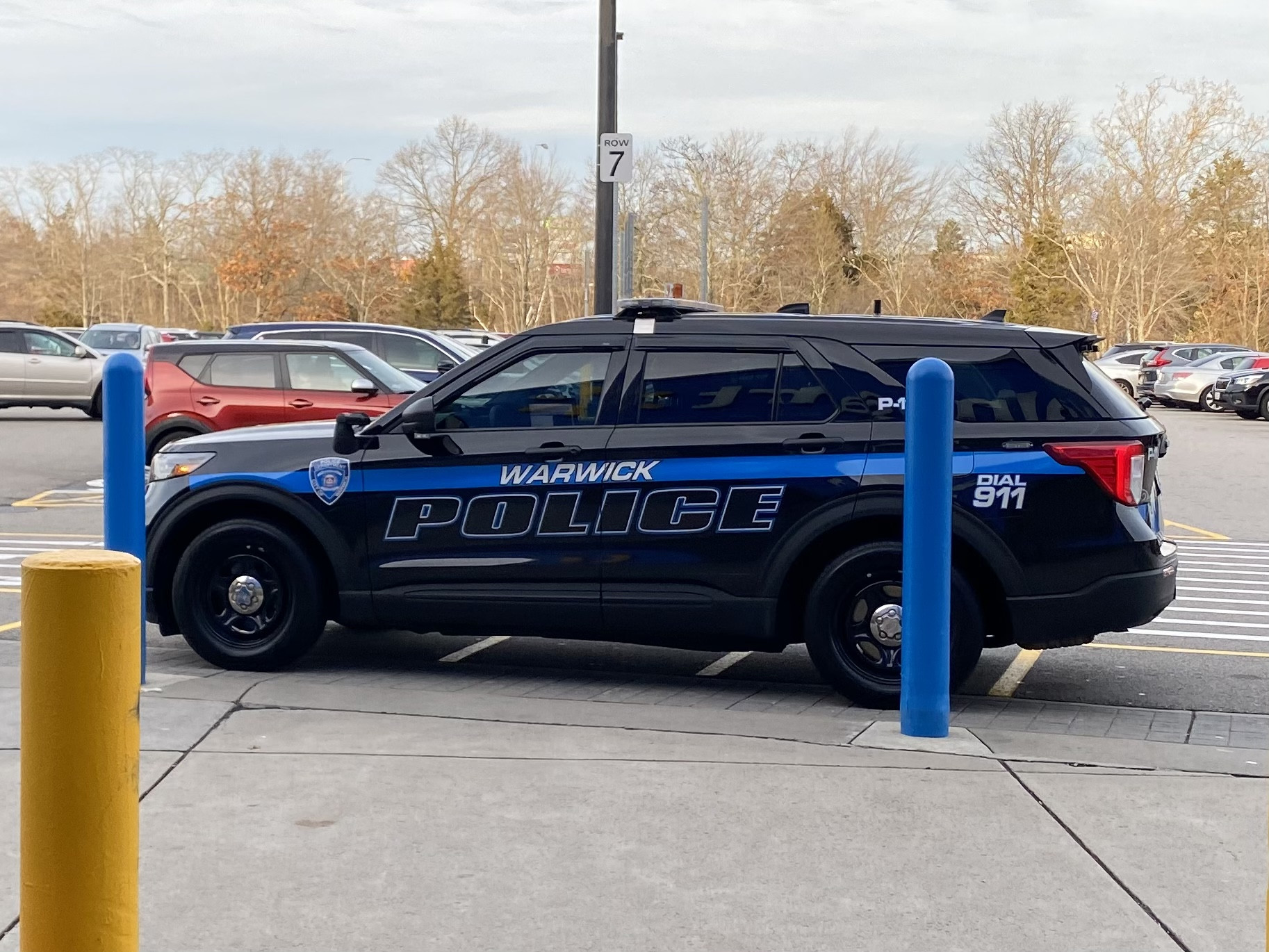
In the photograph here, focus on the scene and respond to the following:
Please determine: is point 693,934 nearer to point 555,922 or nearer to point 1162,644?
point 555,922

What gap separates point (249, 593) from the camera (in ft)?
22.9

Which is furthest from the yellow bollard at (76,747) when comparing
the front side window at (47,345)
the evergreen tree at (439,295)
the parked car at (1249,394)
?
the evergreen tree at (439,295)

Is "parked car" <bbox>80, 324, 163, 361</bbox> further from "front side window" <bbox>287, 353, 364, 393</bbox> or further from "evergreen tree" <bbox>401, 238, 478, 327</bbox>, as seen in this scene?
"evergreen tree" <bbox>401, 238, 478, 327</bbox>

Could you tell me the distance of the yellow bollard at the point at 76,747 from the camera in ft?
8.86

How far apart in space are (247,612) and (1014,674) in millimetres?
3742

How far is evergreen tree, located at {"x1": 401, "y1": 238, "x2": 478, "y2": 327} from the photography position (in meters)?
76.3

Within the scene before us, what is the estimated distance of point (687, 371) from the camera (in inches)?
263

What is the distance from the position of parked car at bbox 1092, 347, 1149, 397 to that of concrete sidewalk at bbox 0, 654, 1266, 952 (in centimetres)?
3962

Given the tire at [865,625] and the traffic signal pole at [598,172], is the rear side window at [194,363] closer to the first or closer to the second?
the traffic signal pole at [598,172]

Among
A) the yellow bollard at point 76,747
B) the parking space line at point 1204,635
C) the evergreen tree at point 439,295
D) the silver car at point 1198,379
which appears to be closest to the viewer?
the yellow bollard at point 76,747

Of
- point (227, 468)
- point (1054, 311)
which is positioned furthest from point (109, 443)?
point (1054, 311)

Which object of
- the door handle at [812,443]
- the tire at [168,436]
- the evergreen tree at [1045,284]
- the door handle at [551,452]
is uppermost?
the evergreen tree at [1045,284]

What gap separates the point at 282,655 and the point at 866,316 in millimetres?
3098

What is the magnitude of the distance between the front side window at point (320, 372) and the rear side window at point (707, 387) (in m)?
9.79
